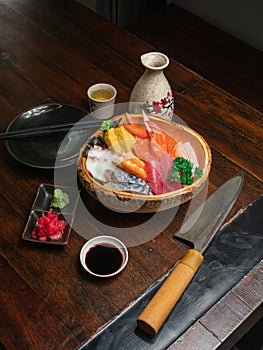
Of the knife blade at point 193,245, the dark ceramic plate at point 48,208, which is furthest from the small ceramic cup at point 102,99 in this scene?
the knife blade at point 193,245

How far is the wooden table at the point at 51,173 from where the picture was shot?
1104 mm

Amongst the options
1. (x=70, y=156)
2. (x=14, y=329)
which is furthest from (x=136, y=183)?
(x=14, y=329)

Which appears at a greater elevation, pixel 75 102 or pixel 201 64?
pixel 75 102

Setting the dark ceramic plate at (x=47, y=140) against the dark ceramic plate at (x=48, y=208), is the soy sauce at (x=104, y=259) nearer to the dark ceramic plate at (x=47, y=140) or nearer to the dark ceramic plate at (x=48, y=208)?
the dark ceramic plate at (x=48, y=208)

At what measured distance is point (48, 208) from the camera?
1291 mm

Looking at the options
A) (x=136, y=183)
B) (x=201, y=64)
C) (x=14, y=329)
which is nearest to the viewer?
(x=14, y=329)

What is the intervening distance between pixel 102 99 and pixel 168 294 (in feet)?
2.16

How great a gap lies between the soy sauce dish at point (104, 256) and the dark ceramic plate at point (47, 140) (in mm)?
259

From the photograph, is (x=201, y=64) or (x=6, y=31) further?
(x=201, y=64)

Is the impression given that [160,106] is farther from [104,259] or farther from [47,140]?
[104,259]

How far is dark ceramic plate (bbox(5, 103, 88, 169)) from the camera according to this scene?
1386mm

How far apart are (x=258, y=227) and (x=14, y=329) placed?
1.99ft

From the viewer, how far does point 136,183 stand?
1234 mm

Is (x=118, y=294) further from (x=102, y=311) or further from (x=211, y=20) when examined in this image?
(x=211, y=20)
